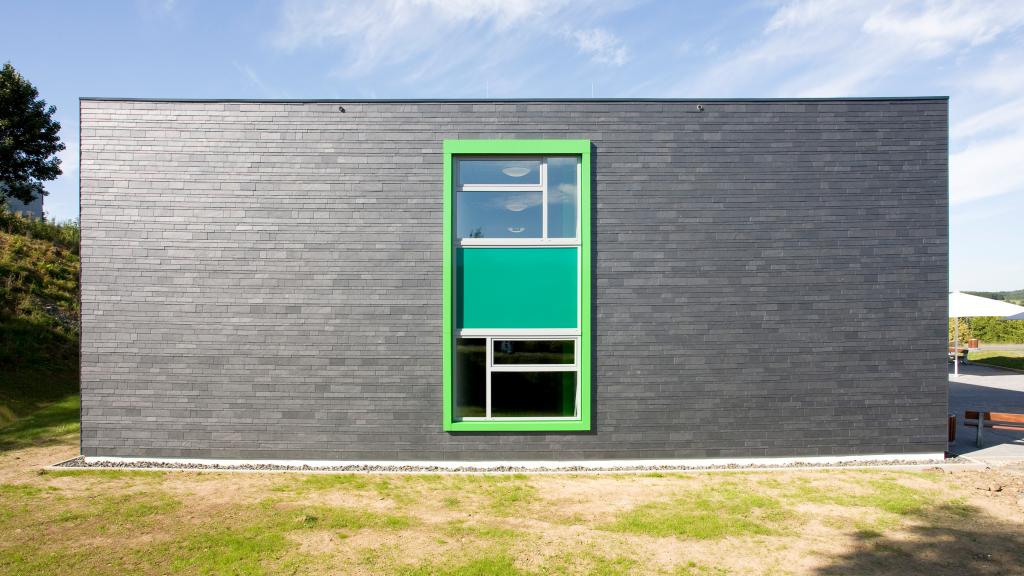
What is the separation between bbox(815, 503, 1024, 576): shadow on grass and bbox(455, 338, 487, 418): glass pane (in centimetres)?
449

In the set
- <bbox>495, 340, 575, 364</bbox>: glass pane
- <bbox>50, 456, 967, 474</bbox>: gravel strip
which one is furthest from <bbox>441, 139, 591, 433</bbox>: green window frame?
<bbox>50, 456, 967, 474</bbox>: gravel strip

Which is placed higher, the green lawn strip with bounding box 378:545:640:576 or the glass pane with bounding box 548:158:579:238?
the glass pane with bounding box 548:158:579:238

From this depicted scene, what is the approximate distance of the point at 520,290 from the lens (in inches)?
295

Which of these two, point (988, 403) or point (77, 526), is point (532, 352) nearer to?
point (77, 526)

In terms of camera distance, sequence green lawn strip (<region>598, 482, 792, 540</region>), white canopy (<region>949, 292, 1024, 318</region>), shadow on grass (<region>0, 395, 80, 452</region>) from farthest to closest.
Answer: white canopy (<region>949, 292, 1024, 318</region>)
shadow on grass (<region>0, 395, 80, 452</region>)
green lawn strip (<region>598, 482, 792, 540</region>)

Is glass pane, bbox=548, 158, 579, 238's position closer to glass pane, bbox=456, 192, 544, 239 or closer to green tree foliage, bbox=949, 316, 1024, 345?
glass pane, bbox=456, 192, 544, 239

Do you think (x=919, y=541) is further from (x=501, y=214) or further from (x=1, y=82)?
(x=1, y=82)

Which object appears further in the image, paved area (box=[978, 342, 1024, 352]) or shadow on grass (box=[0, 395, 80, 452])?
paved area (box=[978, 342, 1024, 352])

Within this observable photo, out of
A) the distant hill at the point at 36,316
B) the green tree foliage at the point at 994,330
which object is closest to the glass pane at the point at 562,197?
the distant hill at the point at 36,316

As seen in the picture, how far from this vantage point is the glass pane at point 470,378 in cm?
746

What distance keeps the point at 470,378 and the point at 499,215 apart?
2.48 m

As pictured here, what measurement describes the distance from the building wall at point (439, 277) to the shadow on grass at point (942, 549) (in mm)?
2030

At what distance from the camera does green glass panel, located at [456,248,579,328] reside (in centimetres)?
748

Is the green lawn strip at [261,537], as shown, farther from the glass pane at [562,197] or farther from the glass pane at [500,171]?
the glass pane at [500,171]
